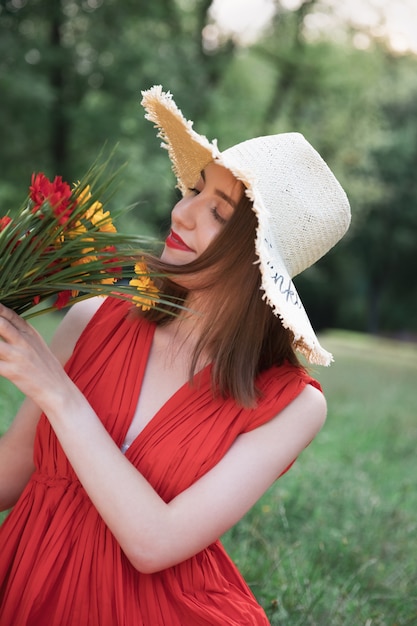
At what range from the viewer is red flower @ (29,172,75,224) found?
1727 millimetres

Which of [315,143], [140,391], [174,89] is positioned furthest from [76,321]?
[315,143]

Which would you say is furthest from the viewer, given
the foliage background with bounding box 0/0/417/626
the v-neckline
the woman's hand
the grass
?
the foliage background with bounding box 0/0/417/626

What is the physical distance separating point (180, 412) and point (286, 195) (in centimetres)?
62

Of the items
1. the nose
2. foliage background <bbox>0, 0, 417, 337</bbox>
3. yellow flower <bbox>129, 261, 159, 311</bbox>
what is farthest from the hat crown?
foliage background <bbox>0, 0, 417, 337</bbox>

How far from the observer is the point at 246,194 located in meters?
1.99

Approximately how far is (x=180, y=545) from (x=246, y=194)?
0.83m

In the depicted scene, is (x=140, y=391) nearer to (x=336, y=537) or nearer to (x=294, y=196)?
(x=294, y=196)

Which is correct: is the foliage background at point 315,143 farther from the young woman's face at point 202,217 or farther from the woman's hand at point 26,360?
the woman's hand at point 26,360

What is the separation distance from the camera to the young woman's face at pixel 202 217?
2068mm

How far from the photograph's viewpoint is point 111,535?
1.99 m

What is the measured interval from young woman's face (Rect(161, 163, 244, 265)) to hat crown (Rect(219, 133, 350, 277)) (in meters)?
0.06

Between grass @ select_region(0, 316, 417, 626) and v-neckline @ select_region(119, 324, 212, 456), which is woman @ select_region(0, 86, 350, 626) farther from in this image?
grass @ select_region(0, 316, 417, 626)

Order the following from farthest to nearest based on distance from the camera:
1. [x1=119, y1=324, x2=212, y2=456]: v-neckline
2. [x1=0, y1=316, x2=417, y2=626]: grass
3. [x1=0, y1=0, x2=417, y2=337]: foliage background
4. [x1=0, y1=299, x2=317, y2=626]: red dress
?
[x1=0, y1=0, x2=417, y2=337]: foliage background → [x1=0, y1=316, x2=417, y2=626]: grass → [x1=119, y1=324, x2=212, y2=456]: v-neckline → [x1=0, y1=299, x2=317, y2=626]: red dress

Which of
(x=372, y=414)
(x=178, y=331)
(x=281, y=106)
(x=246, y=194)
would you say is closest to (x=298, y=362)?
(x=178, y=331)
